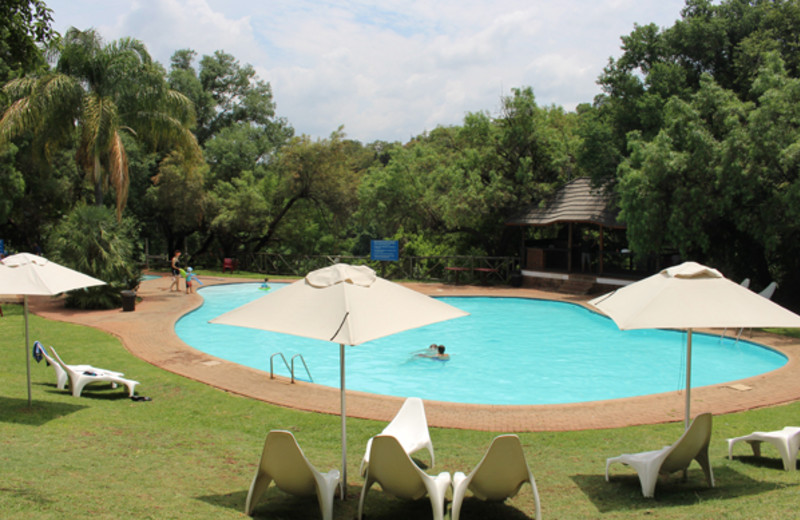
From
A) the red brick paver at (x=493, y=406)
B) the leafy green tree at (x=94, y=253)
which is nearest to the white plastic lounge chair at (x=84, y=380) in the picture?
the red brick paver at (x=493, y=406)

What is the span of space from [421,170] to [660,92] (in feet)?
39.2

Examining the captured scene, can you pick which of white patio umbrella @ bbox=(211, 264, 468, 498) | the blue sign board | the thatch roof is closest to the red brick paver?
white patio umbrella @ bbox=(211, 264, 468, 498)

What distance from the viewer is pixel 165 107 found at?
19.0 meters

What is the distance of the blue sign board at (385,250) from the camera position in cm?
2448

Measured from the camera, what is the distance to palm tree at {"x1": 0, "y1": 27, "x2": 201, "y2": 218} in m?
16.8

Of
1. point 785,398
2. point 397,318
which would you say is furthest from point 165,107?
point 785,398

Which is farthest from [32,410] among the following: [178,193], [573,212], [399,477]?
[178,193]

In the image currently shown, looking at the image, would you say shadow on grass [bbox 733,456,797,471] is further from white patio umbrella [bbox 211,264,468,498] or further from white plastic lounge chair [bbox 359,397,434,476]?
white patio umbrella [bbox 211,264,468,498]

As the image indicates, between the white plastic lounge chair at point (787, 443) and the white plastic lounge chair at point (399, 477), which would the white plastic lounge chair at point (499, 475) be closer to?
the white plastic lounge chair at point (399, 477)

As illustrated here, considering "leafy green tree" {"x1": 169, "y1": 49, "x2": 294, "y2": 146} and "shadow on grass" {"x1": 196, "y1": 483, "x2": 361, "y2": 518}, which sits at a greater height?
"leafy green tree" {"x1": 169, "y1": 49, "x2": 294, "y2": 146}

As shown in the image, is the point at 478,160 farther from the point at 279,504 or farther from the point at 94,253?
the point at 279,504

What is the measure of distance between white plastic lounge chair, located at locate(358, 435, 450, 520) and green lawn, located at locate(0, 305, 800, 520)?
0.98 ft

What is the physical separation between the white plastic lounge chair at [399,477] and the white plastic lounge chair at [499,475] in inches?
5.4

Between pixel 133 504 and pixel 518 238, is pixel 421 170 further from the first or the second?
pixel 133 504
